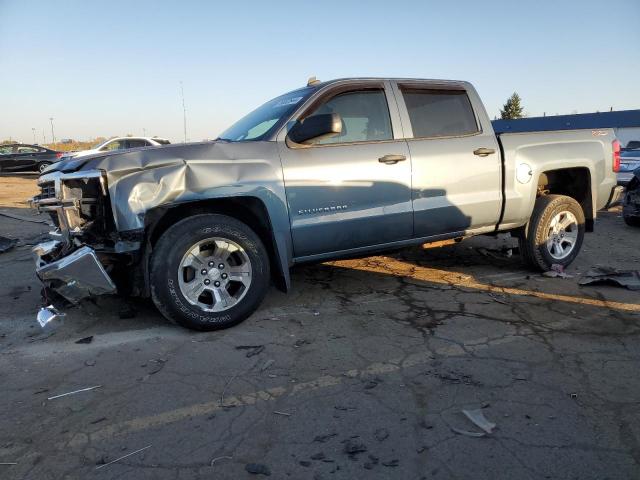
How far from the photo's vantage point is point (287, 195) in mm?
3996

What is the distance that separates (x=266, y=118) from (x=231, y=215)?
107 centimetres

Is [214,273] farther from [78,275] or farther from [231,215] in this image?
[78,275]

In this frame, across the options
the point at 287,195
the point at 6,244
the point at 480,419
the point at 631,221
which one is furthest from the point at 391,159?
the point at 631,221

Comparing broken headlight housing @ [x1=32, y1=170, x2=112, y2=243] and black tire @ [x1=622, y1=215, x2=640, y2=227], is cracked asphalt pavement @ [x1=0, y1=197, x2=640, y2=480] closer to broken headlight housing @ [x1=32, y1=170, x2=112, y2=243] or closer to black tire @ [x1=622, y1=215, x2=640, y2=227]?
broken headlight housing @ [x1=32, y1=170, x2=112, y2=243]

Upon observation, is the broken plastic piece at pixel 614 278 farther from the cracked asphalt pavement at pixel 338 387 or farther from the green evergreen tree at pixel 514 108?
the green evergreen tree at pixel 514 108

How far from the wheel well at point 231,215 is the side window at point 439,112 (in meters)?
1.71

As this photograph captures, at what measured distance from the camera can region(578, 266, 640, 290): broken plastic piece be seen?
495 centimetres

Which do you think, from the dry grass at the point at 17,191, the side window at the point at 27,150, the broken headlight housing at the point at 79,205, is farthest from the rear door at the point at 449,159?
the side window at the point at 27,150

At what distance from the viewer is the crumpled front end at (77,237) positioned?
3.50 meters

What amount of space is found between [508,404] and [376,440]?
34.0 inches

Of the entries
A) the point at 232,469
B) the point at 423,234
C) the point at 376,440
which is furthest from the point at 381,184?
the point at 232,469

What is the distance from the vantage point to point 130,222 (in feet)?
11.5

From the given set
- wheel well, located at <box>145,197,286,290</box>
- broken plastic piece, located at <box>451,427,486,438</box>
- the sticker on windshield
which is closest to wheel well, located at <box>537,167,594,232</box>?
the sticker on windshield

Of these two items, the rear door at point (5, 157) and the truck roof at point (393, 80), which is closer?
the truck roof at point (393, 80)
